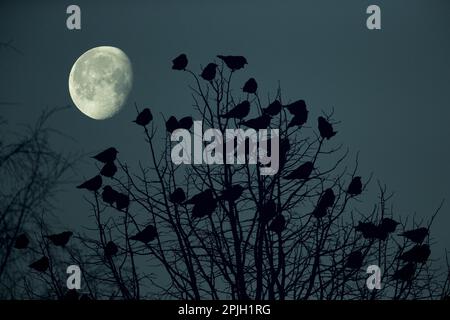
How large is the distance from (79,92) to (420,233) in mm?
4639

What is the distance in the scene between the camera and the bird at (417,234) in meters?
5.00

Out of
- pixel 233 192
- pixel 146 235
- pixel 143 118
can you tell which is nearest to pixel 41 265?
pixel 146 235

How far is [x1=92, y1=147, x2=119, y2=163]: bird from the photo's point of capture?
5.12 metres

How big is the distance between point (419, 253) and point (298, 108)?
1.26 m

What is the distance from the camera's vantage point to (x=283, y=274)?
4.88 metres

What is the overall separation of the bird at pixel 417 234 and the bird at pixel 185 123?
1.66m

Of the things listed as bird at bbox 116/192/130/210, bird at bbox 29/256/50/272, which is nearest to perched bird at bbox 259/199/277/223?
bird at bbox 116/192/130/210

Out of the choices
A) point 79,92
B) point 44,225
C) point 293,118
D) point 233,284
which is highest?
point 79,92

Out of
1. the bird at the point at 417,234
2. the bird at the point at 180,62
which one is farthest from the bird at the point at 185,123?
the bird at the point at 417,234

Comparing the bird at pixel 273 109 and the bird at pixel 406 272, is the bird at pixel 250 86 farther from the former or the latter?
the bird at pixel 406 272

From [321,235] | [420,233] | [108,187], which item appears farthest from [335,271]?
[108,187]

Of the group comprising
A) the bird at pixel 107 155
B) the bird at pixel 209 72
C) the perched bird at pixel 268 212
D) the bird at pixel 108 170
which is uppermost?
the bird at pixel 209 72

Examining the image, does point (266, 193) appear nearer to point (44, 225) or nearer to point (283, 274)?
point (283, 274)

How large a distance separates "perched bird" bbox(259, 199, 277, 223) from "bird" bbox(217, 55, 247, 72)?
1154mm
